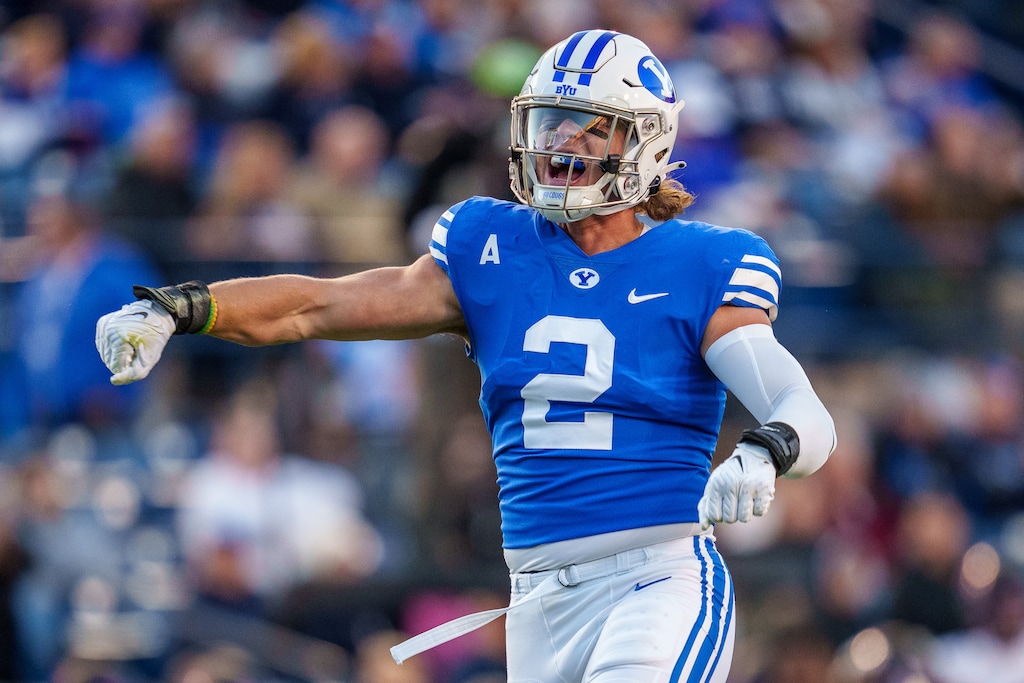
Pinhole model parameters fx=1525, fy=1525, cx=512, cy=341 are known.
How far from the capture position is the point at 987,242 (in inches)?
363

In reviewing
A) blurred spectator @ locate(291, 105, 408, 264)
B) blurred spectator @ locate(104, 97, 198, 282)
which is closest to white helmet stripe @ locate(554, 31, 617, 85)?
blurred spectator @ locate(291, 105, 408, 264)

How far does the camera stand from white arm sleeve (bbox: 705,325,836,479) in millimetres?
3434

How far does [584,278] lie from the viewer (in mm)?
3889

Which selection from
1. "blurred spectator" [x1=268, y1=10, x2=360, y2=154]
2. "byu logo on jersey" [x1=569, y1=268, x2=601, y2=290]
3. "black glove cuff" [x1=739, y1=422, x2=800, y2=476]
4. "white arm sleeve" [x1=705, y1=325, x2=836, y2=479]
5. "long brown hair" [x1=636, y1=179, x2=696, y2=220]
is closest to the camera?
"black glove cuff" [x1=739, y1=422, x2=800, y2=476]

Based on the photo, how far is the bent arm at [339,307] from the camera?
3877 mm

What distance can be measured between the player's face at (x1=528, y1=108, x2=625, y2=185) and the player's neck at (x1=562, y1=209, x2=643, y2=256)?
136mm

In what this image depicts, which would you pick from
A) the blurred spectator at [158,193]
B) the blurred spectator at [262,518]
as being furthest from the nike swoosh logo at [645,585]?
the blurred spectator at [158,193]

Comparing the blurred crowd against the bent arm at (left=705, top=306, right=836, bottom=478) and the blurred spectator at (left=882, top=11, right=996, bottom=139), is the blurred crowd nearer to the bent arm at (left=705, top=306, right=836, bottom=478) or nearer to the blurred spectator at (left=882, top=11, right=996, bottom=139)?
the blurred spectator at (left=882, top=11, right=996, bottom=139)

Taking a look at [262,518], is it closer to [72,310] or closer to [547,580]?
[72,310]

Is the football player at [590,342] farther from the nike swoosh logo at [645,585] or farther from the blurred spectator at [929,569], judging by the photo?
the blurred spectator at [929,569]

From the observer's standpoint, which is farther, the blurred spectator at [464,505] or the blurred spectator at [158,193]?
the blurred spectator at [158,193]

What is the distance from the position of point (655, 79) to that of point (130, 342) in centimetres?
155

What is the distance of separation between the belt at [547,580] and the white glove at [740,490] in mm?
500

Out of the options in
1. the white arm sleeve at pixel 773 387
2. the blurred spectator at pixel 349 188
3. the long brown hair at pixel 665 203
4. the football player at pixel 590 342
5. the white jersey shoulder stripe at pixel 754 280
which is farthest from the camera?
the blurred spectator at pixel 349 188
